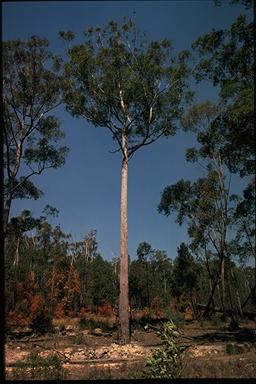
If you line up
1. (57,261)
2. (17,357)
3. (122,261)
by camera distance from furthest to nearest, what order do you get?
(57,261)
(122,261)
(17,357)

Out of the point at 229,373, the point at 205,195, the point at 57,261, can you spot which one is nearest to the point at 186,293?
the point at 57,261

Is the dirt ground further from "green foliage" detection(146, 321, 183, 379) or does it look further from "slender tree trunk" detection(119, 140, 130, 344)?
"slender tree trunk" detection(119, 140, 130, 344)

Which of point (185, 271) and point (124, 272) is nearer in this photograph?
point (124, 272)

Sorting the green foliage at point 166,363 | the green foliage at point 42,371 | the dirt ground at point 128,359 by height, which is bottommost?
the dirt ground at point 128,359

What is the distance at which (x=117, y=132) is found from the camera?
18.4 meters

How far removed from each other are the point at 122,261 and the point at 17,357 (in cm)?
562

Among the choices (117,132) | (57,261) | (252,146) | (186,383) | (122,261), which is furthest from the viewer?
(57,261)

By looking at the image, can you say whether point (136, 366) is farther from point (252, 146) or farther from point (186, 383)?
point (252, 146)

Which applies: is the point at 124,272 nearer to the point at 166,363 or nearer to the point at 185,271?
the point at 166,363

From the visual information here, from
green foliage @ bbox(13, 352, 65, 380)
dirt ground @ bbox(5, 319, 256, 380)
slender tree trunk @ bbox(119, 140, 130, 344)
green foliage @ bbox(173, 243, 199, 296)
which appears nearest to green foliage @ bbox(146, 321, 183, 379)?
dirt ground @ bbox(5, 319, 256, 380)

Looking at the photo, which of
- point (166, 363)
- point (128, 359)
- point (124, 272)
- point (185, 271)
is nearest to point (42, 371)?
point (166, 363)

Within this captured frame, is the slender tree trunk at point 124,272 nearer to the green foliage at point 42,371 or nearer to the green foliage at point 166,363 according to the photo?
the green foliage at point 42,371

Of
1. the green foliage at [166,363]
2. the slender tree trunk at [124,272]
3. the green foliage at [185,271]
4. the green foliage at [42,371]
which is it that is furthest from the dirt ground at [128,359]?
the green foliage at [185,271]

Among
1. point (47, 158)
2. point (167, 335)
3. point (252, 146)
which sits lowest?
point (167, 335)
